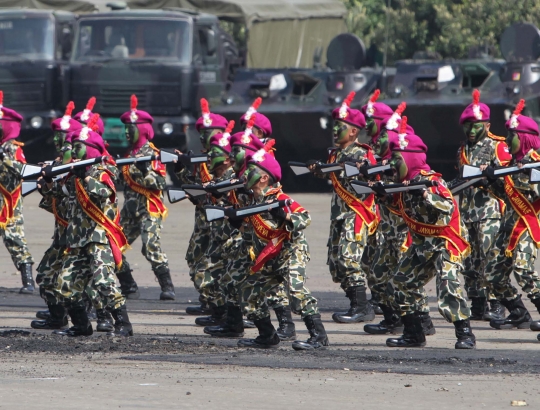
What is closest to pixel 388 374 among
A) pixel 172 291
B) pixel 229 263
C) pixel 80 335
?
pixel 229 263

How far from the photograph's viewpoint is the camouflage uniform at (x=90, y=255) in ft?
32.4

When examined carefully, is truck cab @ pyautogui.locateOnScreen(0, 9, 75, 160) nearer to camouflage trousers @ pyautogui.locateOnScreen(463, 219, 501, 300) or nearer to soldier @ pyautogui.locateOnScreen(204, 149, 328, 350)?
camouflage trousers @ pyautogui.locateOnScreen(463, 219, 501, 300)

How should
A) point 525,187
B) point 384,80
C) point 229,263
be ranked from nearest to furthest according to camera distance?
point 229,263 < point 525,187 < point 384,80

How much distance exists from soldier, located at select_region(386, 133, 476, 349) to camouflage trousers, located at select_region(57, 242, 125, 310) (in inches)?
79.0

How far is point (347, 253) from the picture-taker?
36.7ft

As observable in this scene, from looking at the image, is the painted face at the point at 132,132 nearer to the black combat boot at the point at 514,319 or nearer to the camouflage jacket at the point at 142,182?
the camouflage jacket at the point at 142,182

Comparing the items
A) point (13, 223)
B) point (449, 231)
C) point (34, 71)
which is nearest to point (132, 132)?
point (13, 223)

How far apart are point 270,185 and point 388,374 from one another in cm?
177

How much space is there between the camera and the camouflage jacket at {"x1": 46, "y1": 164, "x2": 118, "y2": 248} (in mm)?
9914

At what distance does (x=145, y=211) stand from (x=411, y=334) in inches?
149

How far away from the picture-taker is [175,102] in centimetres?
2369

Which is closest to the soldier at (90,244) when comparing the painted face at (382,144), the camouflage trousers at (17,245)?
the painted face at (382,144)

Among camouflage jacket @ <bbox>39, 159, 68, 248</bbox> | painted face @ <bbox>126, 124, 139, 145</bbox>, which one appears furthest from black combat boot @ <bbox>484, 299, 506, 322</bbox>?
painted face @ <bbox>126, 124, 139, 145</bbox>

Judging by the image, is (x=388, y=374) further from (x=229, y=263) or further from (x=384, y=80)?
(x=384, y=80)
